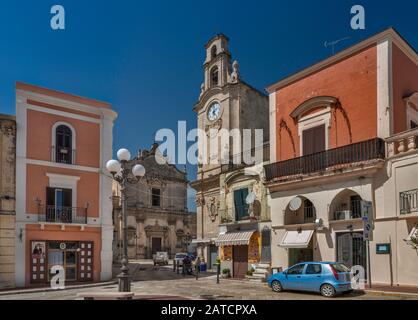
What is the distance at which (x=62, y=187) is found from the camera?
24781 mm

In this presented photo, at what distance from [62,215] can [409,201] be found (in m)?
18.0

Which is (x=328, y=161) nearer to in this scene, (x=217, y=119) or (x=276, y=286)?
(x=276, y=286)

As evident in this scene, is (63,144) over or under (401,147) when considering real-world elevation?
over

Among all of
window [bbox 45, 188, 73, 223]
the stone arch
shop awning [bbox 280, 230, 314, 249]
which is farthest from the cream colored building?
the stone arch

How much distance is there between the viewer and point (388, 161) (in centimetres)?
1805

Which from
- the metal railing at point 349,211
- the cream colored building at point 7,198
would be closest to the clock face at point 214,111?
the cream colored building at point 7,198

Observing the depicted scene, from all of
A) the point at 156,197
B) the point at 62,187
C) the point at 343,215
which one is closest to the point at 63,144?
the point at 62,187

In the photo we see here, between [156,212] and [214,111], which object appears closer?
[214,111]

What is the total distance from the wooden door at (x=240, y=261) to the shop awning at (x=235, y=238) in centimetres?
70

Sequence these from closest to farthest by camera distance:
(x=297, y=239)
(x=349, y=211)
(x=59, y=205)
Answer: (x=349, y=211) < (x=297, y=239) < (x=59, y=205)

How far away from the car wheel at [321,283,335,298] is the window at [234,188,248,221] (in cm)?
1143

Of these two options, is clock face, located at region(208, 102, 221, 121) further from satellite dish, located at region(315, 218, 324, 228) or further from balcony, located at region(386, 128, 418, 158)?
balcony, located at region(386, 128, 418, 158)
